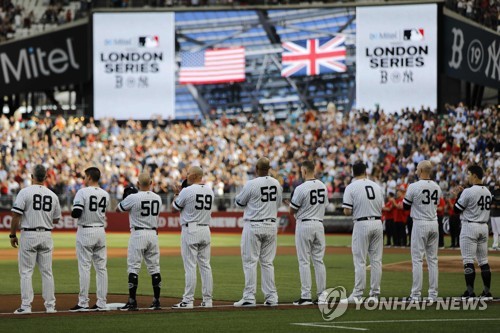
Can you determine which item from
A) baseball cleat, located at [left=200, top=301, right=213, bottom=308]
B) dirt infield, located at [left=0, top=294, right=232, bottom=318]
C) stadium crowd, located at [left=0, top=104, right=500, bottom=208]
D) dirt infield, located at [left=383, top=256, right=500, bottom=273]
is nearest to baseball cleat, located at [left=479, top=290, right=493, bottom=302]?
dirt infield, located at [left=0, top=294, right=232, bottom=318]

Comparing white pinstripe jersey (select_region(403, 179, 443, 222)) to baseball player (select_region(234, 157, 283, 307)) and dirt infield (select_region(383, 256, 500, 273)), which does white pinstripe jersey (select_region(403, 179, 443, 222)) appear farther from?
dirt infield (select_region(383, 256, 500, 273))

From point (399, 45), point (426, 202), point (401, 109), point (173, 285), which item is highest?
point (399, 45)

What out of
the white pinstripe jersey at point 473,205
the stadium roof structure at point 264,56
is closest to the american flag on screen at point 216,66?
the stadium roof structure at point 264,56

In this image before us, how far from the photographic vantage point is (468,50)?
4756 centimetres

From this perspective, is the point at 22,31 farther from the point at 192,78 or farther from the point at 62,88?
the point at 192,78

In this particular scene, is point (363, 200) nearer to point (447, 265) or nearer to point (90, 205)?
point (90, 205)

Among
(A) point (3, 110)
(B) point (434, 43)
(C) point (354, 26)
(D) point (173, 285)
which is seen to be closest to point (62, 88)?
(A) point (3, 110)

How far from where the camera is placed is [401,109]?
46.9m

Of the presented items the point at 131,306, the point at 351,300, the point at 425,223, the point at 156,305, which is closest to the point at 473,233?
the point at 425,223

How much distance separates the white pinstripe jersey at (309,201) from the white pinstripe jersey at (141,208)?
230 centimetres

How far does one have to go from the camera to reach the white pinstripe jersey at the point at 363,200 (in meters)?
16.6

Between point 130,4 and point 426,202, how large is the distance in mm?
36768

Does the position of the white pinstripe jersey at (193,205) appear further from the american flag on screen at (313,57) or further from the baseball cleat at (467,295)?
the american flag on screen at (313,57)

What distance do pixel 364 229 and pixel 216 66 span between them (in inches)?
1355
